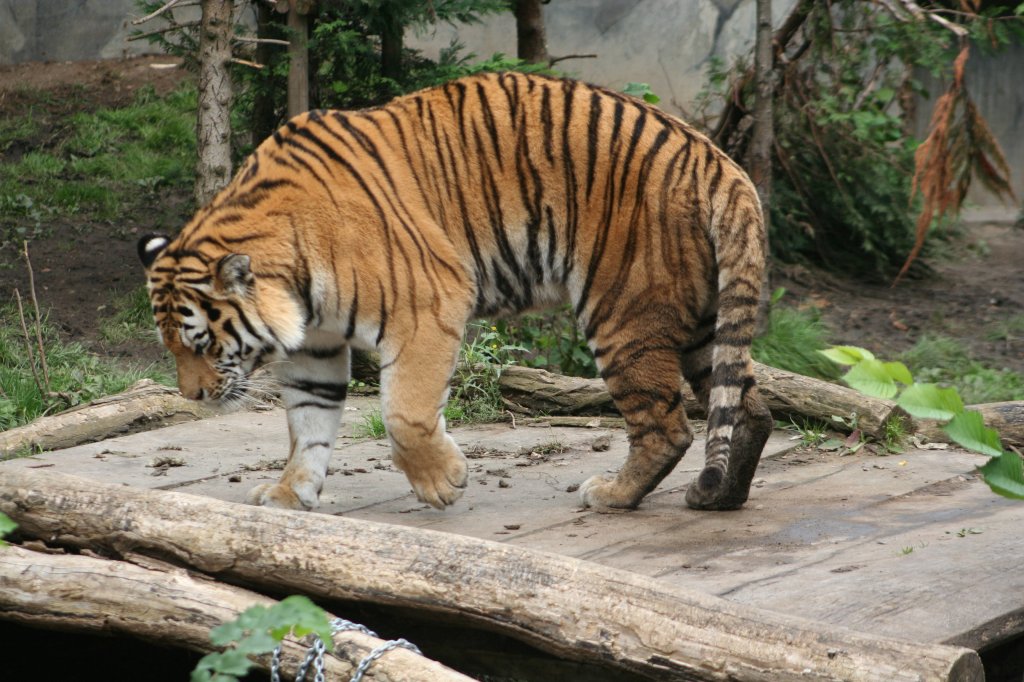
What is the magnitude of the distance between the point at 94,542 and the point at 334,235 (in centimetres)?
134

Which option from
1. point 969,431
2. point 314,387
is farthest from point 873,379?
point 314,387

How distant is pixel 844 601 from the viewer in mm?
3438

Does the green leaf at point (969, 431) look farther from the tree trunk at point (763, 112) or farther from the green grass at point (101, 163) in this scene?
the green grass at point (101, 163)

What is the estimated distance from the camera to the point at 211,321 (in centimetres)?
446

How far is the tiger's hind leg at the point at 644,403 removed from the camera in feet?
14.8

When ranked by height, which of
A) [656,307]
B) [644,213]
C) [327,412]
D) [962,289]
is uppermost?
[644,213]

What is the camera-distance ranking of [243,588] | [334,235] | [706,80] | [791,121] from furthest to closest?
[706,80] < [791,121] < [334,235] < [243,588]

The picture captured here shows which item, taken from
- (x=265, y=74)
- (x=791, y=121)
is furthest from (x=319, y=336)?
(x=791, y=121)

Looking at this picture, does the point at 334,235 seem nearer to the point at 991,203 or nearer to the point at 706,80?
the point at 706,80

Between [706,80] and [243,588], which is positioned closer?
[243,588]

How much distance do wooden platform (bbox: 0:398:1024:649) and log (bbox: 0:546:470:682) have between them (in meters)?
0.65

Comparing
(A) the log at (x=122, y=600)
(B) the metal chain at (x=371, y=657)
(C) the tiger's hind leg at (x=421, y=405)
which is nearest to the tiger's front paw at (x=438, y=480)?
(C) the tiger's hind leg at (x=421, y=405)

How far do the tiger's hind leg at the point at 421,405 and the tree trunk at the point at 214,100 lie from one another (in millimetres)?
2865

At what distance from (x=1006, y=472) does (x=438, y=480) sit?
6.92 feet
